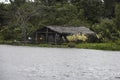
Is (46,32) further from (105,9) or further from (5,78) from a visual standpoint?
(5,78)

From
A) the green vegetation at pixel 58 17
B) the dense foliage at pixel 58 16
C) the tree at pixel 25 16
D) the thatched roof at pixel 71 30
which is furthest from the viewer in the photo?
the tree at pixel 25 16

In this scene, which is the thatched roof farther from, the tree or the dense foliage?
the tree

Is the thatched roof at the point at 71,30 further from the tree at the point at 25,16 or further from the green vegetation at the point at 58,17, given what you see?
the tree at the point at 25,16

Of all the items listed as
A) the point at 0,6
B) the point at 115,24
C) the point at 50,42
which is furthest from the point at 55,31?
the point at 0,6

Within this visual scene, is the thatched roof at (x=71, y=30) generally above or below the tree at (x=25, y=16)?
below

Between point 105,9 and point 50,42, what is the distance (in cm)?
3077

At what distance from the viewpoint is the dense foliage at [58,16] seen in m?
96.9

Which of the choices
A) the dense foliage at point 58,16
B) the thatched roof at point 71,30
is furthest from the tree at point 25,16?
the thatched roof at point 71,30

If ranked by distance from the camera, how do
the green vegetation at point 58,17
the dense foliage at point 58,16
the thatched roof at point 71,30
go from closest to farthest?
1. the thatched roof at point 71,30
2. the green vegetation at point 58,17
3. the dense foliage at point 58,16

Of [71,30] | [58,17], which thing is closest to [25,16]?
[58,17]

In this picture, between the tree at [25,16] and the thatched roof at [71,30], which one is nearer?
the thatched roof at [71,30]

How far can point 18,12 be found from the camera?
Result: 10012cm

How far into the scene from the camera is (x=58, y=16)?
343 feet

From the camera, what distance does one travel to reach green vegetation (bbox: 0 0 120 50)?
95.7 m
